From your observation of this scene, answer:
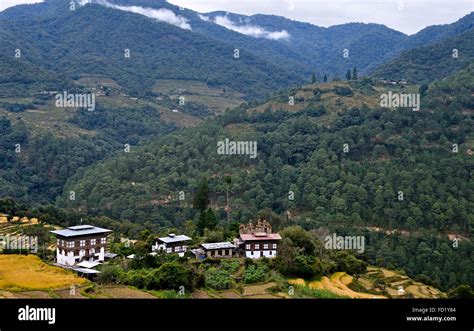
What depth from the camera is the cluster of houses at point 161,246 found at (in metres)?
33.6

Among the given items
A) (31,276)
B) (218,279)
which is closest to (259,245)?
(218,279)

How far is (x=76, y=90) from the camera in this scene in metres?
147

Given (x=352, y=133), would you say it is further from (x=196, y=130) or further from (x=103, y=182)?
(x=103, y=182)

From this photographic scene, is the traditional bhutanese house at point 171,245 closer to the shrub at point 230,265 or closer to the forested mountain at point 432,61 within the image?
the shrub at point 230,265

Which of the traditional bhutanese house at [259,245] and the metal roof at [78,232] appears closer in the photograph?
the metal roof at [78,232]

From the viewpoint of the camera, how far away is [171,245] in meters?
35.6

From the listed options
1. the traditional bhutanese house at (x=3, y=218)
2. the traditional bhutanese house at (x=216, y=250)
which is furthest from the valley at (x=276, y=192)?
the traditional bhutanese house at (x=216, y=250)

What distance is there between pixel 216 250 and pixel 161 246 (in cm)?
347

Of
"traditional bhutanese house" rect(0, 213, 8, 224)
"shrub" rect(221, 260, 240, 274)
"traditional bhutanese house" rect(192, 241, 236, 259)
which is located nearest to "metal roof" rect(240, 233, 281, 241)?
"traditional bhutanese house" rect(192, 241, 236, 259)

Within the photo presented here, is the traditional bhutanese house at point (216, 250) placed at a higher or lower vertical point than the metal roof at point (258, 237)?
lower

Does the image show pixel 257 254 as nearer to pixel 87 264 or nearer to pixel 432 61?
pixel 87 264

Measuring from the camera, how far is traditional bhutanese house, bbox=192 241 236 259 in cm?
3538

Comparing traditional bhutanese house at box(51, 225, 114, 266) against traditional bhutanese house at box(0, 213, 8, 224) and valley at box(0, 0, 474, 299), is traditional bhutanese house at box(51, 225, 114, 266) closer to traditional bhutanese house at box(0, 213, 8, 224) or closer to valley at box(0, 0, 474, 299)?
valley at box(0, 0, 474, 299)
